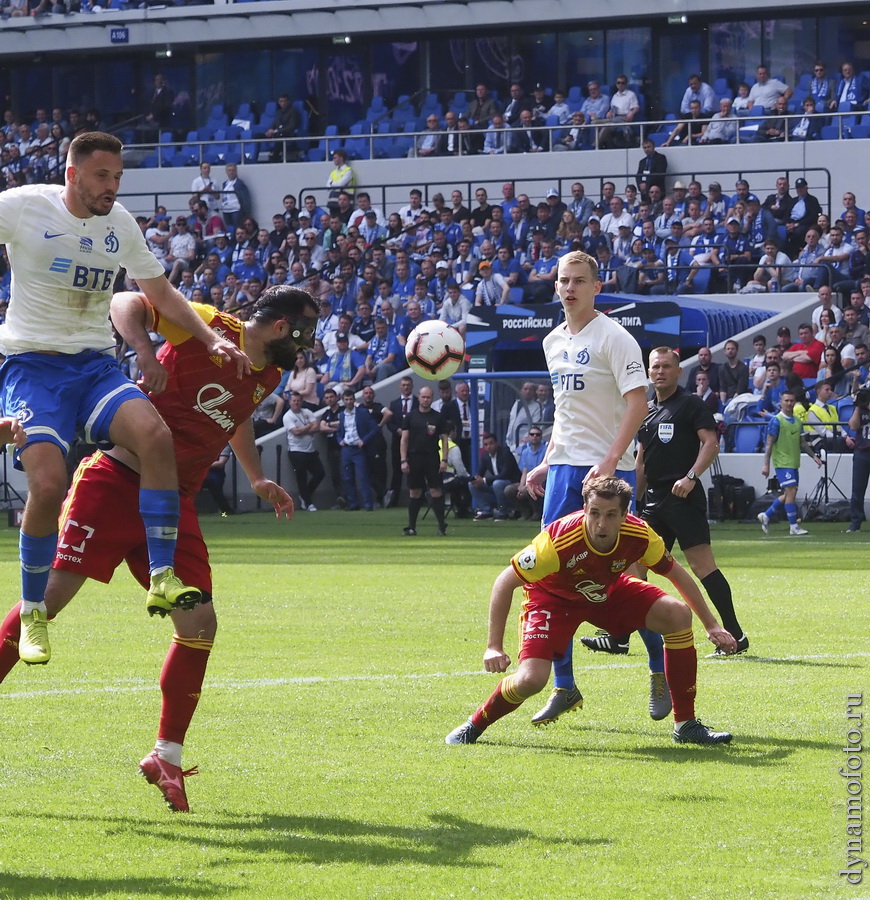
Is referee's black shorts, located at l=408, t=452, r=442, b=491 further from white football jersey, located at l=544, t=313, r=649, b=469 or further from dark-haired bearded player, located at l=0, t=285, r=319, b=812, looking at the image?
dark-haired bearded player, located at l=0, t=285, r=319, b=812

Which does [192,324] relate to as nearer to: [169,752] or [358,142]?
[169,752]

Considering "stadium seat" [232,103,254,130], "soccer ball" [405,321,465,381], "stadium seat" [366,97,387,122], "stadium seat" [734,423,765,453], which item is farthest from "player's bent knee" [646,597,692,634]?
"stadium seat" [232,103,254,130]

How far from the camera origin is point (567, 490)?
Answer: 7.69 m

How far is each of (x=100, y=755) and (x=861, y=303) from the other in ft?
65.8

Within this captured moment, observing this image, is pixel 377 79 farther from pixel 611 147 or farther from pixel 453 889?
pixel 453 889

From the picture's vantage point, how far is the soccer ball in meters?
20.4

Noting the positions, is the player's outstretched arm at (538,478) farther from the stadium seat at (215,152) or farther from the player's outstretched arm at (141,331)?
the stadium seat at (215,152)

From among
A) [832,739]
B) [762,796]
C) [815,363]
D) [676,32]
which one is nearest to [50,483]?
[762,796]

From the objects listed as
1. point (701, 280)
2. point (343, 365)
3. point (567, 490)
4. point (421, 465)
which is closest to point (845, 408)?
point (701, 280)

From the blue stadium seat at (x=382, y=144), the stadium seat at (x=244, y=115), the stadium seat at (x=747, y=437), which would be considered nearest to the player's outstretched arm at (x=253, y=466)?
the stadium seat at (x=747, y=437)

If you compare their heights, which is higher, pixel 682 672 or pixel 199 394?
pixel 199 394

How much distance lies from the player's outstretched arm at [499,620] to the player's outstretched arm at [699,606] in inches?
31.7

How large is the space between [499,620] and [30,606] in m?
1.99

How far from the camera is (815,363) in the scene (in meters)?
24.7
